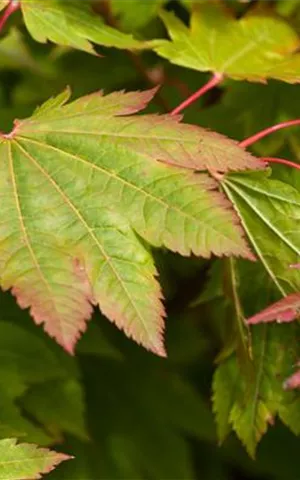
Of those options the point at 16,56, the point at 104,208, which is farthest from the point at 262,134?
the point at 16,56

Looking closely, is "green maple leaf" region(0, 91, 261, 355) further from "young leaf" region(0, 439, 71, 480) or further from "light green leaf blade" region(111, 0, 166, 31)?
"light green leaf blade" region(111, 0, 166, 31)

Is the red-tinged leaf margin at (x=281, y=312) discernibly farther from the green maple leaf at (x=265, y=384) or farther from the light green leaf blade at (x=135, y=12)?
the light green leaf blade at (x=135, y=12)

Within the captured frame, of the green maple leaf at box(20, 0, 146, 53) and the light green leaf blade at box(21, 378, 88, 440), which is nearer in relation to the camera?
the green maple leaf at box(20, 0, 146, 53)

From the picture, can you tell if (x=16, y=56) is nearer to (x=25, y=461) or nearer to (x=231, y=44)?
(x=231, y=44)

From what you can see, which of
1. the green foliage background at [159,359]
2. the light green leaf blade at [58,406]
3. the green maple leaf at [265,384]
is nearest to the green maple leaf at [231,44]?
the green foliage background at [159,359]

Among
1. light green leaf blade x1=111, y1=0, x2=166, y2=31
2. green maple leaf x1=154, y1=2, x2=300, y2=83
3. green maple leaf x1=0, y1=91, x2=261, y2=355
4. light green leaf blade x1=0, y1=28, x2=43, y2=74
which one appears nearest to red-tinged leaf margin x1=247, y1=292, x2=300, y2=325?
green maple leaf x1=0, y1=91, x2=261, y2=355

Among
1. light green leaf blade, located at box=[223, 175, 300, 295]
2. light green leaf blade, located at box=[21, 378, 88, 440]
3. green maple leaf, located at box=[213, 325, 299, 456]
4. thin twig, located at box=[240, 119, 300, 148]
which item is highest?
thin twig, located at box=[240, 119, 300, 148]
